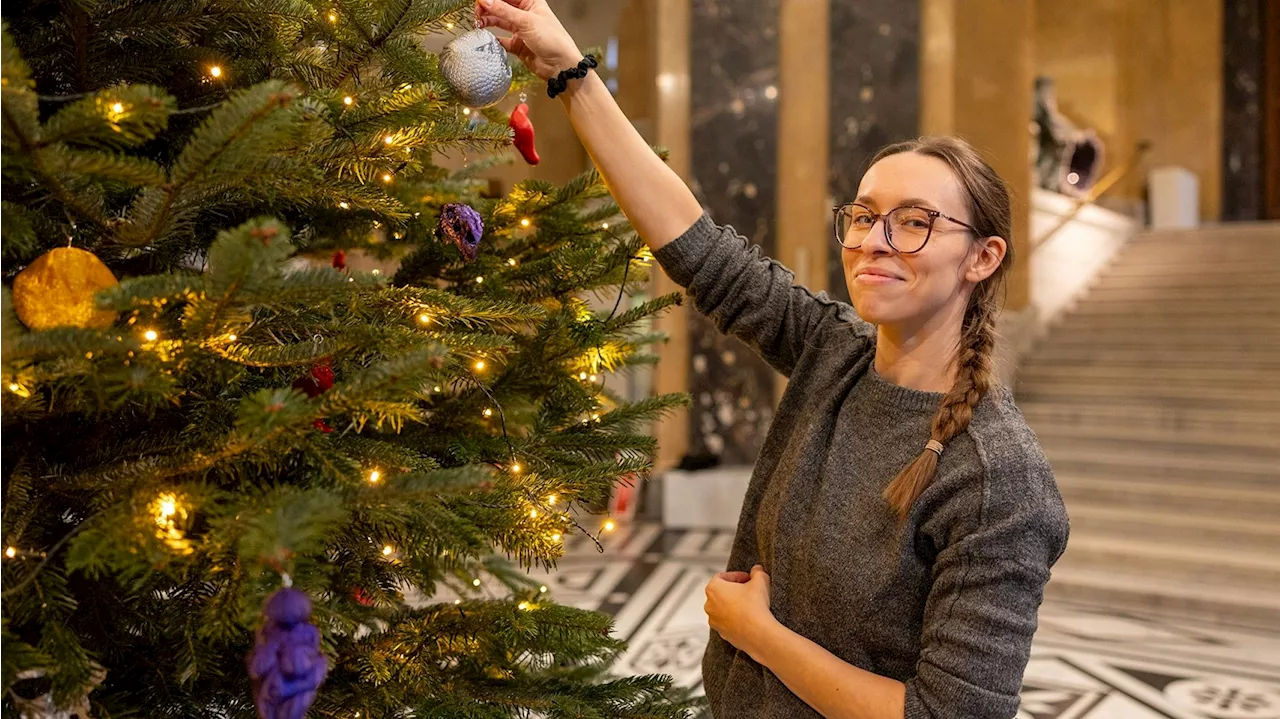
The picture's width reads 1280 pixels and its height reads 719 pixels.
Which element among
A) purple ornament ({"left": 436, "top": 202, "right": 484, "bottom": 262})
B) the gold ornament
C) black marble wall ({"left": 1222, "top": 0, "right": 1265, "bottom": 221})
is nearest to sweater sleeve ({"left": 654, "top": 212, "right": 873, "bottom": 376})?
purple ornament ({"left": 436, "top": 202, "right": 484, "bottom": 262})

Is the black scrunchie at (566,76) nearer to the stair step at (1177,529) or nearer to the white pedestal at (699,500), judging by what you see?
→ the stair step at (1177,529)

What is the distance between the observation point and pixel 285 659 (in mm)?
713

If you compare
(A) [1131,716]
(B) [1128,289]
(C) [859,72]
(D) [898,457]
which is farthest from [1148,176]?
(D) [898,457]

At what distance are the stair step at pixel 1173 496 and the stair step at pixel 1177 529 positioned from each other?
0.06 m

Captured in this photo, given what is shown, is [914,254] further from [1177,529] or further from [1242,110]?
[1242,110]

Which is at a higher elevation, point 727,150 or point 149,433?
point 727,150

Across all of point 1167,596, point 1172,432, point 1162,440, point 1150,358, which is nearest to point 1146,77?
point 1150,358

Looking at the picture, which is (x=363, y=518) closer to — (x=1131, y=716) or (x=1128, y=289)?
(x=1131, y=716)

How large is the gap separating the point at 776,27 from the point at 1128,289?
4391 millimetres

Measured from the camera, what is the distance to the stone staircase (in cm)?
434

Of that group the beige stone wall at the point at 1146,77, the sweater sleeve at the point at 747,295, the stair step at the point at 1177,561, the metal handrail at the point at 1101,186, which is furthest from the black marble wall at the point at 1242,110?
the sweater sleeve at the point at 747,295

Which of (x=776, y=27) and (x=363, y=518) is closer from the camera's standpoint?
(x=363, y=518)

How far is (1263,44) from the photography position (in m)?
11.6

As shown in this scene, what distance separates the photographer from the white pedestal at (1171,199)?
10977 mm
